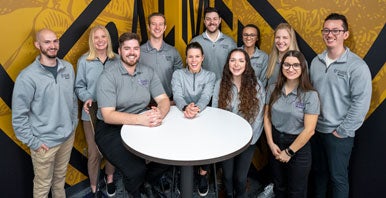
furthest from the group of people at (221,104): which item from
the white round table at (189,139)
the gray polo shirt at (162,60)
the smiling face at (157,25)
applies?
the smiling face at (157,25)

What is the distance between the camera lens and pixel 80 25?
3.08 meters

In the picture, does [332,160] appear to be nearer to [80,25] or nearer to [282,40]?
[282,40]

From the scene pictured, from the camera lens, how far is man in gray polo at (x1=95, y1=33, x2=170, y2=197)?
244cm

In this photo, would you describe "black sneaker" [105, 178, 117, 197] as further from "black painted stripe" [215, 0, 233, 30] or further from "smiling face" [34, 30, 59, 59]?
"black painted stripe" [215, 0, 233, 30]

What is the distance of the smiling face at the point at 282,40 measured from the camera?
2971mm

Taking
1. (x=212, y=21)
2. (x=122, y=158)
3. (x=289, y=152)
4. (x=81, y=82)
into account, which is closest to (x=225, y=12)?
(x=212, y=21)

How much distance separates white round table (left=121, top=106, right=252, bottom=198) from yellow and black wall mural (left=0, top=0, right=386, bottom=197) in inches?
45.0

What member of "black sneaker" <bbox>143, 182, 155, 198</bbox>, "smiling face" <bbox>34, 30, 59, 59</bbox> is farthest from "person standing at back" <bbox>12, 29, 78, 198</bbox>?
"black sneaker" <bbox>143, 182, 155, 198</bbox>

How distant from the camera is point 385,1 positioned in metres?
2.66

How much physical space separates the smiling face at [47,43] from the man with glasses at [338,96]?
83.4 inches

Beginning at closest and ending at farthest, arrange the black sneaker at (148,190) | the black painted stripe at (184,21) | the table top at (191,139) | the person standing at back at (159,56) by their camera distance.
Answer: the table top at (191,139), the black sneaker at (148,190), the person standing at back at (159,56), the black painted stripe at (184,21)

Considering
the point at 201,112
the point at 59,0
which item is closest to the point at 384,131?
the point at 201,112

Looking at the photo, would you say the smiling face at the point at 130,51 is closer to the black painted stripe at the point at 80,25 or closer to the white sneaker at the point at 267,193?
the black painted stripe at the point at 80,25

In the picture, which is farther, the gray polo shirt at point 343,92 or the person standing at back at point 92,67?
the person standing at back at point 92,67
